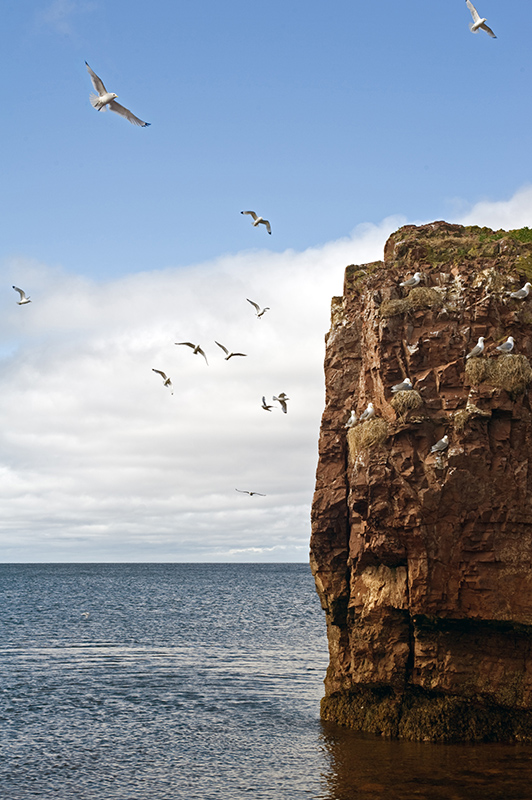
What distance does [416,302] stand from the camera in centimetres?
1777

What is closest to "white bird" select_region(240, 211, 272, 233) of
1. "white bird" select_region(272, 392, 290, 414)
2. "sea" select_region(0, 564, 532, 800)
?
"white bird" select_region(272, 392, 290, 414)

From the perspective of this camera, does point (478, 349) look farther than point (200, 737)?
No

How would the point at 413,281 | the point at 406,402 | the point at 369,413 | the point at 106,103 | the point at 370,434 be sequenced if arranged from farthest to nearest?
the point at 413,281
the point at 369,413
the point at 370,434
the point at 406,402
the point at 106,103

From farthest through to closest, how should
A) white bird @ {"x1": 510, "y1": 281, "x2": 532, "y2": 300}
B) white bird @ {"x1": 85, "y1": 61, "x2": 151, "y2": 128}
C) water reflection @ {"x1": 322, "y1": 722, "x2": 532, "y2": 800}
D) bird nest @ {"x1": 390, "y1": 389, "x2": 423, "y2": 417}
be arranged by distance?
white bird @ {"x1": 510, "y1": 281, "x2": 532, "y2": 300} < bird nest @ {"x1": 390, "y1": 389, "x2": 423, "y2": 417} < water reflection @ {"x1": 322, "y1": 722, "x2": 532, "y2": 800} < white bird @ {"x1": 85, "y1": 61, "x2": 151, "y2": 128}

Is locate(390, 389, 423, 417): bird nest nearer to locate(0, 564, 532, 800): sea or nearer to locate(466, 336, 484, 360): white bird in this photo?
locate(466, 336, 484, 360): white bird

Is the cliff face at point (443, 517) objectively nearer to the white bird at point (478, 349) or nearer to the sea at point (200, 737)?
the white bird at point (478, 349)

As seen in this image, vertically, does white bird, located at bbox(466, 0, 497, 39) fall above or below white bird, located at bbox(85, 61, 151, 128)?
above

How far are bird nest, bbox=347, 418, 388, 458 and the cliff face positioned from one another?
0.03 meters

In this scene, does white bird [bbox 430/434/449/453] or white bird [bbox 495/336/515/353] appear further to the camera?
white bird [bbox 495/336/515/353]

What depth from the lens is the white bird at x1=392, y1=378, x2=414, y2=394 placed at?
17039 mm

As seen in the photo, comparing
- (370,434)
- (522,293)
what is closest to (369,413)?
(370,434)

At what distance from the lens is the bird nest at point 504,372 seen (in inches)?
655

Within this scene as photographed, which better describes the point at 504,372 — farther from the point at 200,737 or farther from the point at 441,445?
the point at 200,737

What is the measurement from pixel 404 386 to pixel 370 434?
4.47 ft
